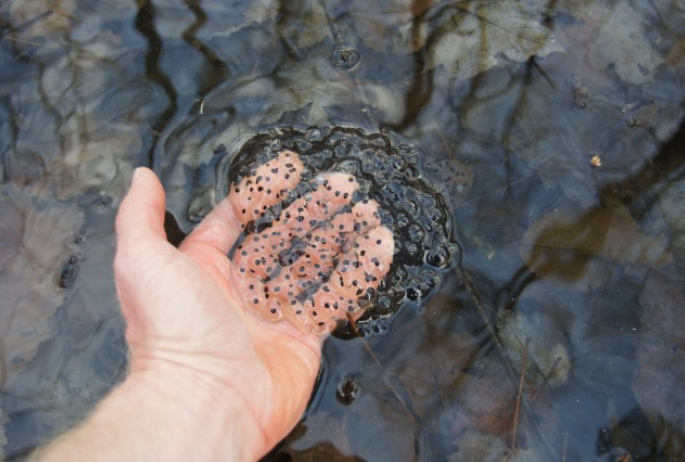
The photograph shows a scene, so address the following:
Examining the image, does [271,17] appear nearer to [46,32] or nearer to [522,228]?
[46,32]

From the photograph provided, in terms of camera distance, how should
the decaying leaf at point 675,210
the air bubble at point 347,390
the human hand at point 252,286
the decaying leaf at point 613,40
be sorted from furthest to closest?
the decaying leaf at point 613,40 → the decaying leaf at point 675,210 → the air bubble at point 347,390 → the human hand at point 252,286

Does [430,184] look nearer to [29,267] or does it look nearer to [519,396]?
[519,396]

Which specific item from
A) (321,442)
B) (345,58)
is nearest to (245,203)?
(345,58)

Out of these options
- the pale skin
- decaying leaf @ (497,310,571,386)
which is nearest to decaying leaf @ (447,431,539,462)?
decaying leaf @ (497,310,571,386)

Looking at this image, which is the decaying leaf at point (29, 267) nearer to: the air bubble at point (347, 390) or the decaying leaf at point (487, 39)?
the air bubble at point (347, 390)

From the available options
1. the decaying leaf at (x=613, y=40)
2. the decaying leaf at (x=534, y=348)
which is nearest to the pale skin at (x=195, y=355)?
the decaying leaf at (x=534, y=348)
